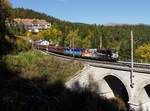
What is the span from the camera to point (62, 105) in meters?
23.1

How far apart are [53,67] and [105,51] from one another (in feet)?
38.8

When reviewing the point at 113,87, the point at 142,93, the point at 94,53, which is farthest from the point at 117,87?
the point at 94,53

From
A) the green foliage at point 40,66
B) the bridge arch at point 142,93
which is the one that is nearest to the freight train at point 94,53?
the green foliage at point 40,66

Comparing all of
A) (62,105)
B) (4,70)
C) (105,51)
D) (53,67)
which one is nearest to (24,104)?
(62,105)

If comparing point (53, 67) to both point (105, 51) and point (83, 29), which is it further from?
point (83, 29)

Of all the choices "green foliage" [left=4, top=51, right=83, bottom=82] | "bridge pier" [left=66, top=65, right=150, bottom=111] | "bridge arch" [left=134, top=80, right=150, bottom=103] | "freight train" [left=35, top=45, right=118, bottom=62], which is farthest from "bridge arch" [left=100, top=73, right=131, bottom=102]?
"freight train" [left=35, top=45, right=118, bottom=62]

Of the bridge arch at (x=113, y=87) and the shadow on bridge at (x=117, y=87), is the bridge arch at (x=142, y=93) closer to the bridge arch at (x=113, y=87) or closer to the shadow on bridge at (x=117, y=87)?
the bridge arch at (x=113, y=87)

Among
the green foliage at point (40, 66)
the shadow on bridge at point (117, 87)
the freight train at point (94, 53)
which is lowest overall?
the shadow on bridge at point (117, 87)

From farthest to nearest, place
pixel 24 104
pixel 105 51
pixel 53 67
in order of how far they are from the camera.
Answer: pixel 105 51, pixel 53 67, pixel 24 104

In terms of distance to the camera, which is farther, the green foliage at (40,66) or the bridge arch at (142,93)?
the green foliage at (40,66)

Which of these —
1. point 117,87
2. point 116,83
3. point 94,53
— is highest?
point 94,53

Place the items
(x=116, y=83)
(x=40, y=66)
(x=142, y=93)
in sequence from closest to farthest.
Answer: (x=142, y=93), (x=116, y=83), (x=40, y=66)

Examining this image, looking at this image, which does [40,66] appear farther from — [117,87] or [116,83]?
[117,87]

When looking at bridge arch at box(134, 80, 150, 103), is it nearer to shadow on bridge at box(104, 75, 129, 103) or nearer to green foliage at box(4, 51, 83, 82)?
shadow on bridge at box(104, 75, 129, 103)
